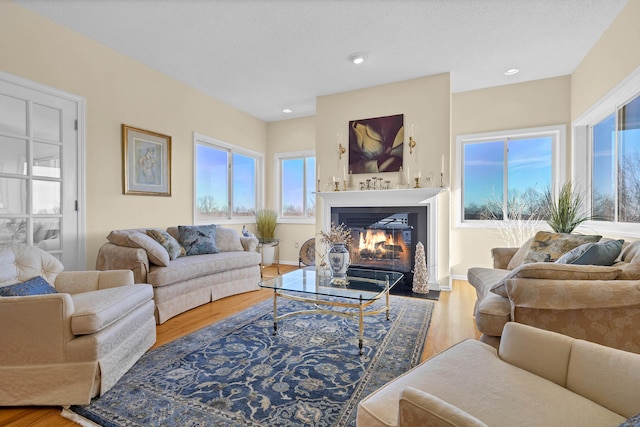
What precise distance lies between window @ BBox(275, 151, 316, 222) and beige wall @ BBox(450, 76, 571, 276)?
2441mm

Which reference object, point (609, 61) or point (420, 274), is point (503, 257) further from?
point (609, 61)

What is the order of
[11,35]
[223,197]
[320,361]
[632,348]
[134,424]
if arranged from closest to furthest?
[134,424] < [632,348] < [320,361] < [11,35] < [223,197]

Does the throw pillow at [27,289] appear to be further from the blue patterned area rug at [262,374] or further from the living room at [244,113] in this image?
the living room at [244,113]

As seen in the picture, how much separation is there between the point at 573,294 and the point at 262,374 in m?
1.85

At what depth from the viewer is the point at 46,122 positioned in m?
2.84

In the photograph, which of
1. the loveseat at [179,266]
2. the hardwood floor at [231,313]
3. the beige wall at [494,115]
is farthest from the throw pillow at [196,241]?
the beige wall at [494,115]

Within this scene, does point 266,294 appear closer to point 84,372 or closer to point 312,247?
point 312,247

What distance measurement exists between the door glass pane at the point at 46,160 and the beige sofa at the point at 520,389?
3.47 meters

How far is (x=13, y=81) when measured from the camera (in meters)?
2.59

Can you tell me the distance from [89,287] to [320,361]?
176 centimetres

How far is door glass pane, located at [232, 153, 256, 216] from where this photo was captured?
207 inches

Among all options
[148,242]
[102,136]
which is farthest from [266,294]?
[102,136]

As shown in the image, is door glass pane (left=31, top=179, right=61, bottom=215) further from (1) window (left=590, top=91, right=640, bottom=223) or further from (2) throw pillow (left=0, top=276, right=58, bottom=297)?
(1) window (left=590, top=91, right=640, bottom=223)

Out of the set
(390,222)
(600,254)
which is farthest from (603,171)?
(390,222)
